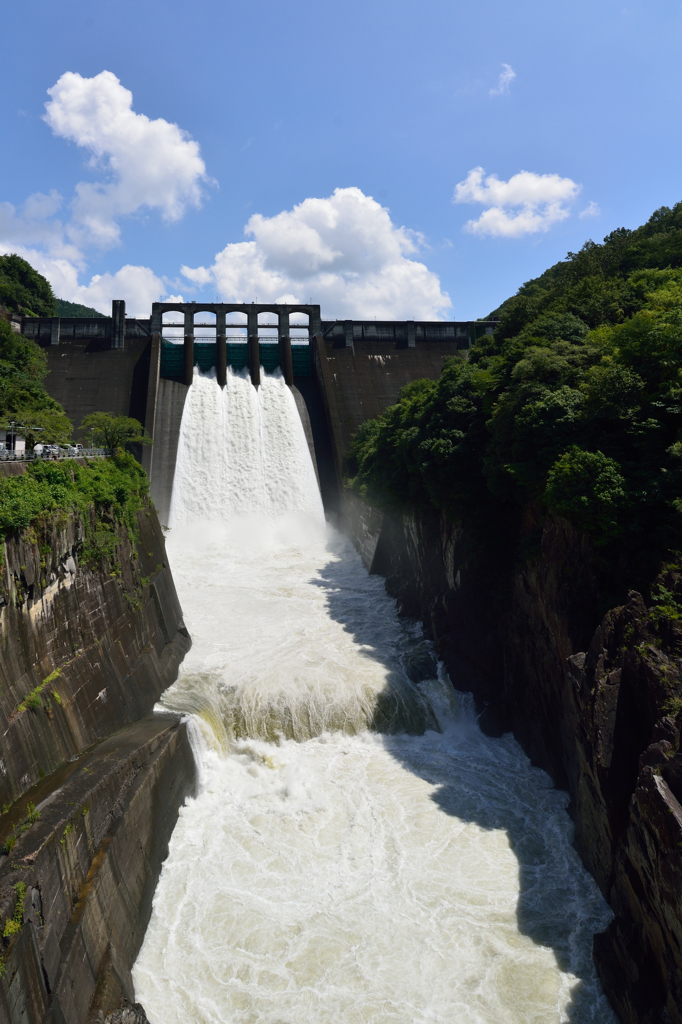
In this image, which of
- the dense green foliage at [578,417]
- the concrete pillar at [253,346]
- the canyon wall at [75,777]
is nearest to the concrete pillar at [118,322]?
the concrete pillar at [253,346]

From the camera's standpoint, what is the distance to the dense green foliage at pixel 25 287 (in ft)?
155

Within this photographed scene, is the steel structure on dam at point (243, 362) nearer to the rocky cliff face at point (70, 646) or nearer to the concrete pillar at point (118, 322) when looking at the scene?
the concrete pillar at point (118, 322)

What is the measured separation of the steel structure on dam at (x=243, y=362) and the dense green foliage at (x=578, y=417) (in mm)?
14507

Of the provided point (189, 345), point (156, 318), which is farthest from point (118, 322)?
point (189, 345)

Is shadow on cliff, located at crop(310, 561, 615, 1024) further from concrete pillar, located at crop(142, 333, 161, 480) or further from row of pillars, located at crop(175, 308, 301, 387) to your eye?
row of pillars, located at crop(175, 308, 301, 387)

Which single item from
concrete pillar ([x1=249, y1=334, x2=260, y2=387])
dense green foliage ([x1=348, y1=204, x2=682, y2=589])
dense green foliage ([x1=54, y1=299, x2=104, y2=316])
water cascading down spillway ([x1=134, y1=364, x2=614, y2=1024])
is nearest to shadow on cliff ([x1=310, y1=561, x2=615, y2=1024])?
water cascading down spillway ([x1=134, y1=364, x2=614, y2=1024])

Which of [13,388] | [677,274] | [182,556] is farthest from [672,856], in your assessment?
[182,556]

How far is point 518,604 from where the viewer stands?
17.1m

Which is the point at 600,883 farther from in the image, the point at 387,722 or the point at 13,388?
Result: the point at 13,388

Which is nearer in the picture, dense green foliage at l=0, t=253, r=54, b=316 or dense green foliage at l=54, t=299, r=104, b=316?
dense green foliage at l=0, t=253, r=54, b=316

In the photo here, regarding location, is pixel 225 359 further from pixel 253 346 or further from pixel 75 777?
pixel 75 777

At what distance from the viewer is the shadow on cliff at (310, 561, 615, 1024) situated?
10234mm

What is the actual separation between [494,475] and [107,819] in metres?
13.0

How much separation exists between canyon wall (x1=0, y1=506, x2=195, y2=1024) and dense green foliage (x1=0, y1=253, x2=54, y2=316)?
4068cm
